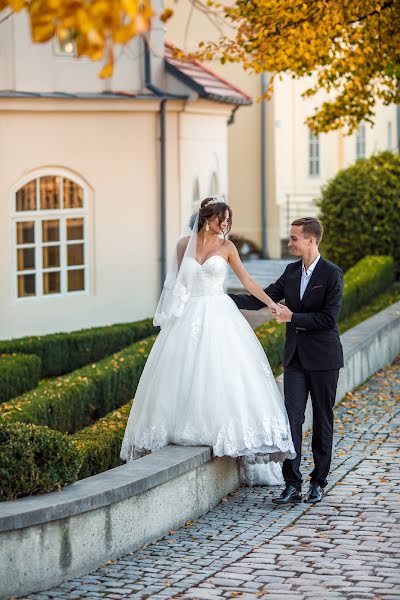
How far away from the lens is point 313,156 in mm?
32500

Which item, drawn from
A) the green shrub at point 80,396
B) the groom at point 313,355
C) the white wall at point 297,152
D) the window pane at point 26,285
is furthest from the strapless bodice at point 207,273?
the white wall at point 297,152

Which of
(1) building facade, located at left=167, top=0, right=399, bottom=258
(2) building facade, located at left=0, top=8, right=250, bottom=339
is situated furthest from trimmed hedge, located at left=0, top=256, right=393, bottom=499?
(1) building facade, located at left=167, top=0, right=399, bottom=258

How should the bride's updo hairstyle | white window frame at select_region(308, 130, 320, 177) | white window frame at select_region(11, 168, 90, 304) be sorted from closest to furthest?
1. the bride's updo hairstyle
2. white window frame at select_region(11, 168, 90, 304)
3. white window frame at select_region(308, 130, 320, 177)

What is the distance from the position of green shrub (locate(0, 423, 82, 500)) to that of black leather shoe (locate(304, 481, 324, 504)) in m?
1.94

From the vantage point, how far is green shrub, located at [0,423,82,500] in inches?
256

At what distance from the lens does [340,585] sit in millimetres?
6172

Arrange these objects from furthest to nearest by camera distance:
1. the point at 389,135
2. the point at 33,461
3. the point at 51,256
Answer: the point at 389,135 → the point at 51,256 → the point at 33,461

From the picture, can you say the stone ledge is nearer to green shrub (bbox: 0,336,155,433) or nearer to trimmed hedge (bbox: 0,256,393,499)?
trimmed hedge (bbox: 0,256,393,499)

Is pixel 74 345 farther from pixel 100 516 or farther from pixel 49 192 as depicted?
pixel 100 516

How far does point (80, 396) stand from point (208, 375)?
4.09 m

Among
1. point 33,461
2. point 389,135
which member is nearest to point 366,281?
point 33,461

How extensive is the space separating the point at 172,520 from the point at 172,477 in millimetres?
300

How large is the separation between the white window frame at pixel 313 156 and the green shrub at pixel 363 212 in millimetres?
9927

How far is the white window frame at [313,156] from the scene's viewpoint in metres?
32.3
